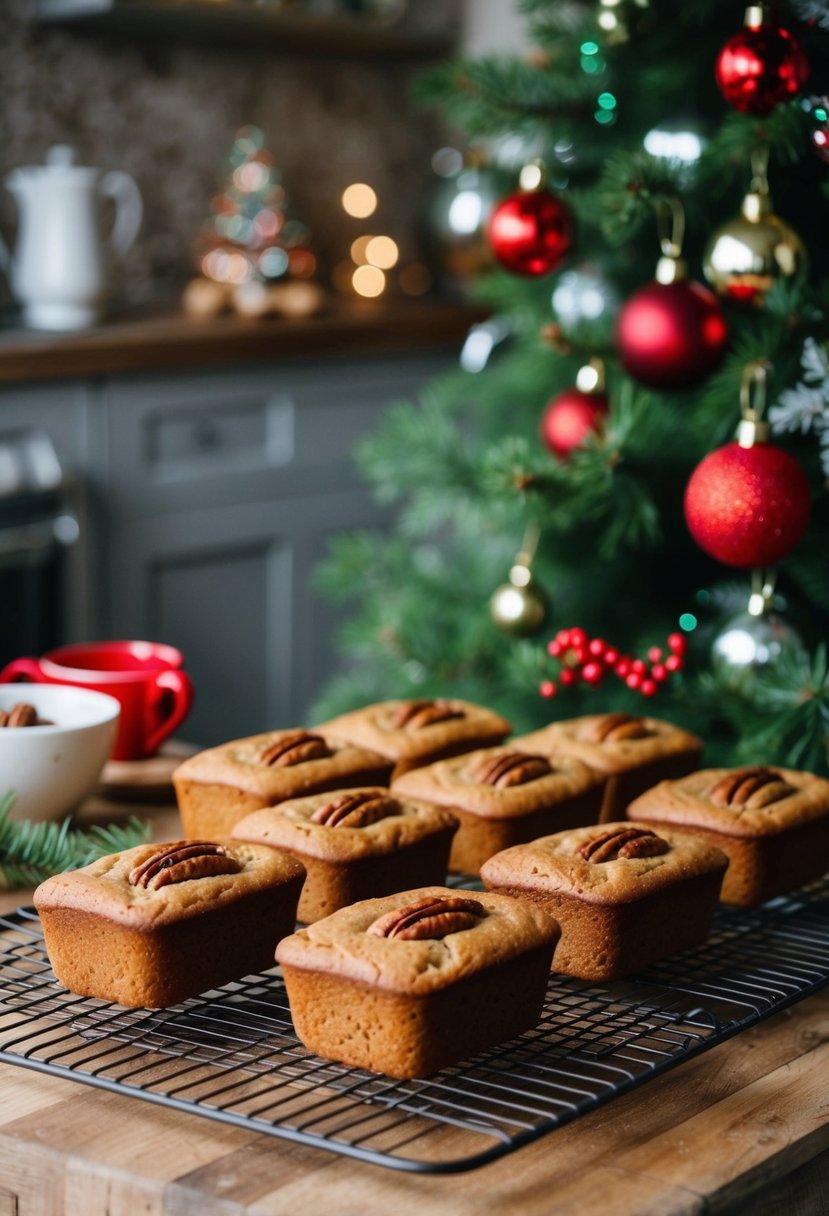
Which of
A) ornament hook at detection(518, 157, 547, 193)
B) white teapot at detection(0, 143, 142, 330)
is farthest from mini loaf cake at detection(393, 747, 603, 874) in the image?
white teapot at detection(0, 143, 142, 330)

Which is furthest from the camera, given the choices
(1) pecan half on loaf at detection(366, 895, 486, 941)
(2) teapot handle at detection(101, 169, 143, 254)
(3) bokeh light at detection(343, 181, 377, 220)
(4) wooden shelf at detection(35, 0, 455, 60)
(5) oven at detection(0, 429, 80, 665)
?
(3) bokeh light at detection(343, 181, 377, 220)

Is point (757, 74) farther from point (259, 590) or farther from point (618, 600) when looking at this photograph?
point (259, 590)

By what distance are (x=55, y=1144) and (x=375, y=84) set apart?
328 centimetres

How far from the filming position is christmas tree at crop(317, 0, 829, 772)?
3.89 ft

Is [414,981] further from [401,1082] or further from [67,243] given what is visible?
[67,243]

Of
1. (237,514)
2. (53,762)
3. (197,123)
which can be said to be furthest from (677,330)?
(197,123)

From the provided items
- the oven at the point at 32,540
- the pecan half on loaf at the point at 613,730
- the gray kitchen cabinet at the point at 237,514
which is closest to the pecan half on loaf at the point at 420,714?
the pecan half on loaf at the point at 613,730

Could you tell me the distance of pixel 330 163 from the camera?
3.61m

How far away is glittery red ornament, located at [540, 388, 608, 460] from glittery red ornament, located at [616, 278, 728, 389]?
117 mm

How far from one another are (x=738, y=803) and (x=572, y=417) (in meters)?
0.53

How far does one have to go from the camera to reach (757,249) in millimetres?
1228

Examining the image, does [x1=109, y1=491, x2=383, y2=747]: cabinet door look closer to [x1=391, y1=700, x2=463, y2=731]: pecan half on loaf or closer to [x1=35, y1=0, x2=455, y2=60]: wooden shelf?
[x1=35, y1=0, x2=455, y2=60]: wooden shelf

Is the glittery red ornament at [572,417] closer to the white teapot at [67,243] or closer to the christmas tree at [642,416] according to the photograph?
the christmas tree at [642,416]

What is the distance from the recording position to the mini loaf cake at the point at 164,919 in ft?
2.79
